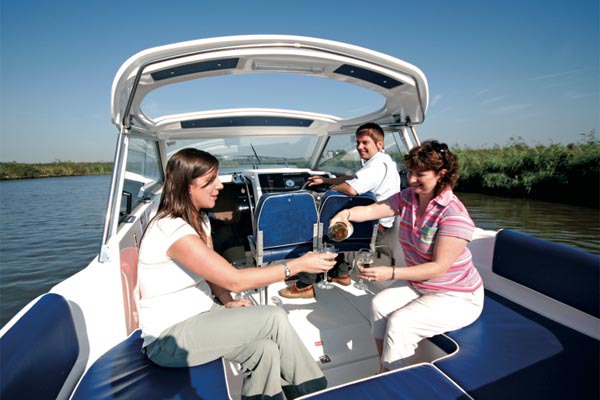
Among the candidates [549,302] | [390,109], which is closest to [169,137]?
[390,109]

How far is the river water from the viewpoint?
282 inches

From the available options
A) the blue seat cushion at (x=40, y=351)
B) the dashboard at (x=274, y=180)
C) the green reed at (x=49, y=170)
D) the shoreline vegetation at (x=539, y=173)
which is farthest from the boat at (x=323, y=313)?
the green reed at (x=49, y=170)

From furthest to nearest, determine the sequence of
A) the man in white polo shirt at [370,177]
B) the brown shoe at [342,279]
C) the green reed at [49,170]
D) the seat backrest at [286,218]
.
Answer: the green reed at [49,170], the brown shoe at [342,279], the man in white polo shirt at [370,177], the seat backrest at [286,218]

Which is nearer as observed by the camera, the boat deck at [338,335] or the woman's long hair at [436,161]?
the woman's long hair at [436,161]

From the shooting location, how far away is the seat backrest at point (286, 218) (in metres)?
2.30

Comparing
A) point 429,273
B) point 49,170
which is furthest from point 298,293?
point 49,170

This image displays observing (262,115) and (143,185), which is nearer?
(143,185)

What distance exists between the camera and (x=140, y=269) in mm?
1332

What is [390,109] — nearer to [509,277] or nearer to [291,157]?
[509,277]

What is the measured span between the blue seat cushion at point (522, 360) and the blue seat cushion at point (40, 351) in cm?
162

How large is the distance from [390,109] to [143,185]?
308cm

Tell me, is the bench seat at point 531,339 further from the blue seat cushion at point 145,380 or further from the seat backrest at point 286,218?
the seat backrest at point 286,218

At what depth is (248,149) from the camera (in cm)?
495

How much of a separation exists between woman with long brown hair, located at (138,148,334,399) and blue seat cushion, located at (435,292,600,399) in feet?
2.33
